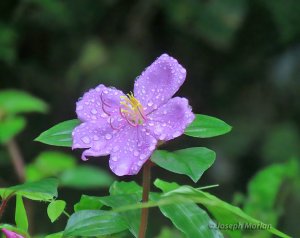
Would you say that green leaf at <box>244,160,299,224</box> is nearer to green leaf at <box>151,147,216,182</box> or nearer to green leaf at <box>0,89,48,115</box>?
green leaf at <box>151,147,216,182</box>

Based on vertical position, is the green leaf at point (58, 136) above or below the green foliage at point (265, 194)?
above

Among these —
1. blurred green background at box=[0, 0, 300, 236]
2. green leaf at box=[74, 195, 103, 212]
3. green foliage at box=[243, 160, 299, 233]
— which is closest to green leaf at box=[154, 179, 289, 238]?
green leaf at box=[74, 195, 103, 212]

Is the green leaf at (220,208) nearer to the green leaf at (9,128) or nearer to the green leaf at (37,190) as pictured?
the green leaf at (37,190)

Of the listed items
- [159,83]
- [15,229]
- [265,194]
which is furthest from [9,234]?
[265,194]

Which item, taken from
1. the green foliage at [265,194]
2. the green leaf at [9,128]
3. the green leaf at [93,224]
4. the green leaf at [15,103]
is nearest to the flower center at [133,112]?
the green leaf at [93,224]

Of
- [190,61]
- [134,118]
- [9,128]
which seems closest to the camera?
[134,118]

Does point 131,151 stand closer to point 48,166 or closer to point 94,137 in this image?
point 94,137
